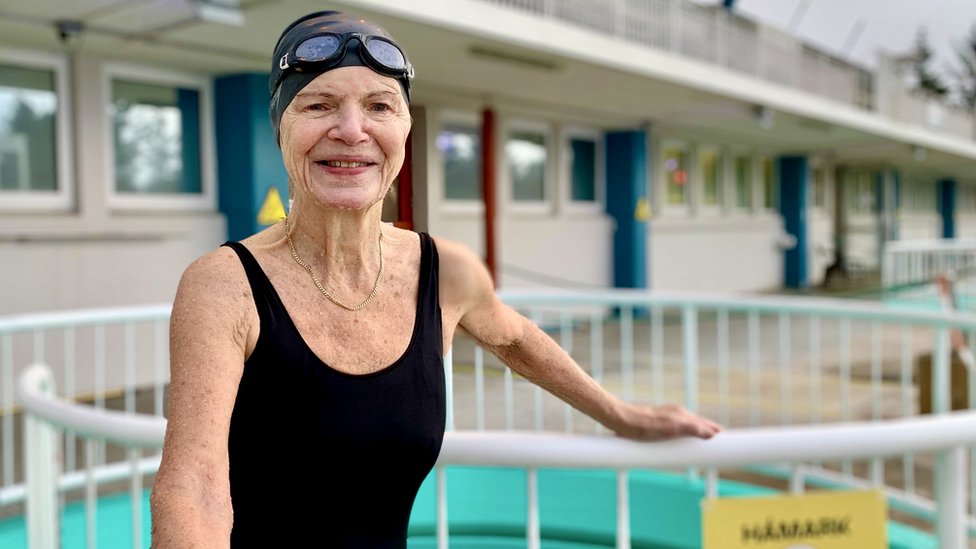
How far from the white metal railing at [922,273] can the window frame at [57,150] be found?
26.1ft

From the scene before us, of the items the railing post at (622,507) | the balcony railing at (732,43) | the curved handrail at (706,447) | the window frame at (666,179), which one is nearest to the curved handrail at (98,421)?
the curved handrail at (706,447)

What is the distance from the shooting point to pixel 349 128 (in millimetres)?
495

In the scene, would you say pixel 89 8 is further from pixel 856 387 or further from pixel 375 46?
pixel 856 387

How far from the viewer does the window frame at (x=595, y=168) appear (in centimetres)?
1178

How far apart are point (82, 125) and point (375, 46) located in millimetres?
6259

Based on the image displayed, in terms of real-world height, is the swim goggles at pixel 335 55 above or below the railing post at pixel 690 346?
above

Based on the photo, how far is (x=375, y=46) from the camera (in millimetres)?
521

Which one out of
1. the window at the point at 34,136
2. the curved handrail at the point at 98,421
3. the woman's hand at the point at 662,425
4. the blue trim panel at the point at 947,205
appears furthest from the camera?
the blue trim panel at the point at 947,205

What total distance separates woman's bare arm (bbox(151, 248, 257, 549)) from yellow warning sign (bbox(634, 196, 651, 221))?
11.9 metres

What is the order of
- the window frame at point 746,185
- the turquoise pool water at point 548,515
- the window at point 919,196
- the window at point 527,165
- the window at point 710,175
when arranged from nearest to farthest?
the turquoise pool water at point 548,515
the window at point 527,165
the window at point 710,175
the window frame at point 746,185
the window at point 919,196

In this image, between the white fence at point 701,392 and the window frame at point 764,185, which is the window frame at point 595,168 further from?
the window frame at point 764,185

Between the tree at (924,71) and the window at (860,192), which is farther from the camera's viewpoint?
the window at (860,192)

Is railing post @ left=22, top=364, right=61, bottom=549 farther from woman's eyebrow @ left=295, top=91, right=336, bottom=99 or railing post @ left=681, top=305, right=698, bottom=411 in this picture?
railing post @ left=681, top=305, right=698, bottom=411

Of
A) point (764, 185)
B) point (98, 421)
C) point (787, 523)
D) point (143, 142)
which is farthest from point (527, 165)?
point (787, 523)
